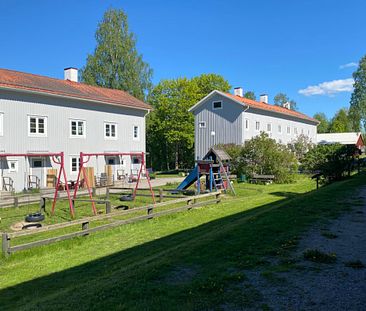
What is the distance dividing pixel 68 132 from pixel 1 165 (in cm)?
571

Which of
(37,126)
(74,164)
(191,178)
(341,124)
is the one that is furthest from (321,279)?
(341,124)

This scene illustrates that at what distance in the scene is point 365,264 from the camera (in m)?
5.73

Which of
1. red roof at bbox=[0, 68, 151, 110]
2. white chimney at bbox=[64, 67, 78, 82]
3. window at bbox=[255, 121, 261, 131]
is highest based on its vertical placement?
white chimney at bbox=[64, 67, 78, 82]

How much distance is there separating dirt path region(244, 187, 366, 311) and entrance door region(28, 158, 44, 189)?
66.9ft

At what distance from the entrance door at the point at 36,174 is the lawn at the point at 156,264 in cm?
1412

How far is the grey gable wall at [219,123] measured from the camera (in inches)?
1407

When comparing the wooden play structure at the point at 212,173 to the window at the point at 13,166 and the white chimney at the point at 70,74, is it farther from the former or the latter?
the white chimney at the point at 70,74

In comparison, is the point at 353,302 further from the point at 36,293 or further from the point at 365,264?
the point at 36,293

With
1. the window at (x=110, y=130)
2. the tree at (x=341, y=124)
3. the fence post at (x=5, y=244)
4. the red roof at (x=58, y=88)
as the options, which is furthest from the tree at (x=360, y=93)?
the fence post at (x=5, y=244)

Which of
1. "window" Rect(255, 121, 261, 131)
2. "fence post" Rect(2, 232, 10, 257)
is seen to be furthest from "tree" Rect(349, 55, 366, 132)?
"fence post" Rect(2, 232, 10, 257)

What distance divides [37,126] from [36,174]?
3169 millimetres

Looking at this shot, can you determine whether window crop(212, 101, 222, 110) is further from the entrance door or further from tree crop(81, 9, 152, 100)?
the entrance door

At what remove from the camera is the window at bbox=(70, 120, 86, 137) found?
27016 millimetres

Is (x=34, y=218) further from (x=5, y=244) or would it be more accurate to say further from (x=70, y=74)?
(x=70, y=74)
